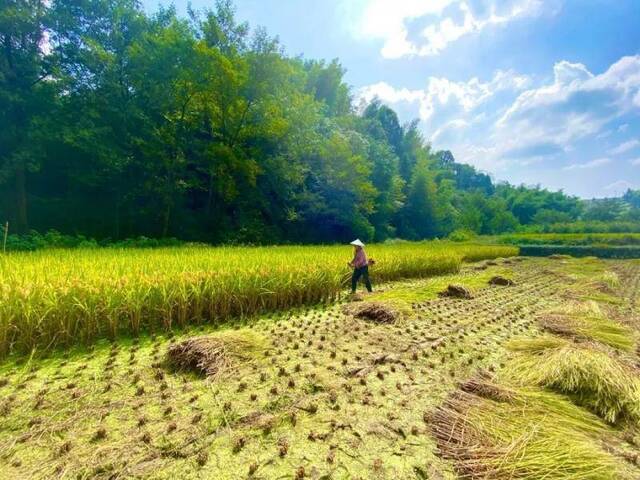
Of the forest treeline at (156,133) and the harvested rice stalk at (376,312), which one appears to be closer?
the harvested rice stalk at (376,312)

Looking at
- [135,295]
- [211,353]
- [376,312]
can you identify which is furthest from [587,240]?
[135,295]

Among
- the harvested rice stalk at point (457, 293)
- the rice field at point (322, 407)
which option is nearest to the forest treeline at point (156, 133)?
the harvested rice stalk at point (457, 293)

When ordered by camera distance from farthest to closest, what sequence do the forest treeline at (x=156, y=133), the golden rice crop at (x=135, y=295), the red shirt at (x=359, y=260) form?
the forest treeline at (x=156, y=133) < the red shirt at (x=359, y=260) < the golden rice crop at (x=135, y=295)

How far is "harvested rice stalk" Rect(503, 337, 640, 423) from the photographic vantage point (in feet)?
8.60

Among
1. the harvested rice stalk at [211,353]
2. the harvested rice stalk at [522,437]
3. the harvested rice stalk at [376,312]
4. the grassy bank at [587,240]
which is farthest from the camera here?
the grassy bank at [587,240]

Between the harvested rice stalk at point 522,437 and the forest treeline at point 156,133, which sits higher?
the forest treeline at point 156,133

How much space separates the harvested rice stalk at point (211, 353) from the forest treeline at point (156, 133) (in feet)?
43.5

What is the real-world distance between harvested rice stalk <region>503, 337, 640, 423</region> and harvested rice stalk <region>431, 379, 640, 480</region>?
190 mm

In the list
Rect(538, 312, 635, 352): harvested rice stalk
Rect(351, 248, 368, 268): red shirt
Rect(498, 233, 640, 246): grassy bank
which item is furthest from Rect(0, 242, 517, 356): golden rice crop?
Rect(498, 233, 640, 246): grassy bank

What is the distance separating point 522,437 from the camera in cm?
211

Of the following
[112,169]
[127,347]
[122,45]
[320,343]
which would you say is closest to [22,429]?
[127,347]

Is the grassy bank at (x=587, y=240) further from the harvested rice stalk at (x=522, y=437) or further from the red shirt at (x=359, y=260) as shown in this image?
the harvested rice stalk at (x=522, y=437)

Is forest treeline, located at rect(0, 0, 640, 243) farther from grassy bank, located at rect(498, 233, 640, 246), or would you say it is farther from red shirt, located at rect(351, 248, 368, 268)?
grassy bank, located at rect(498, 233, 640, 246)

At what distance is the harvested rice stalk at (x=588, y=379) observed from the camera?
2621 millimetres
